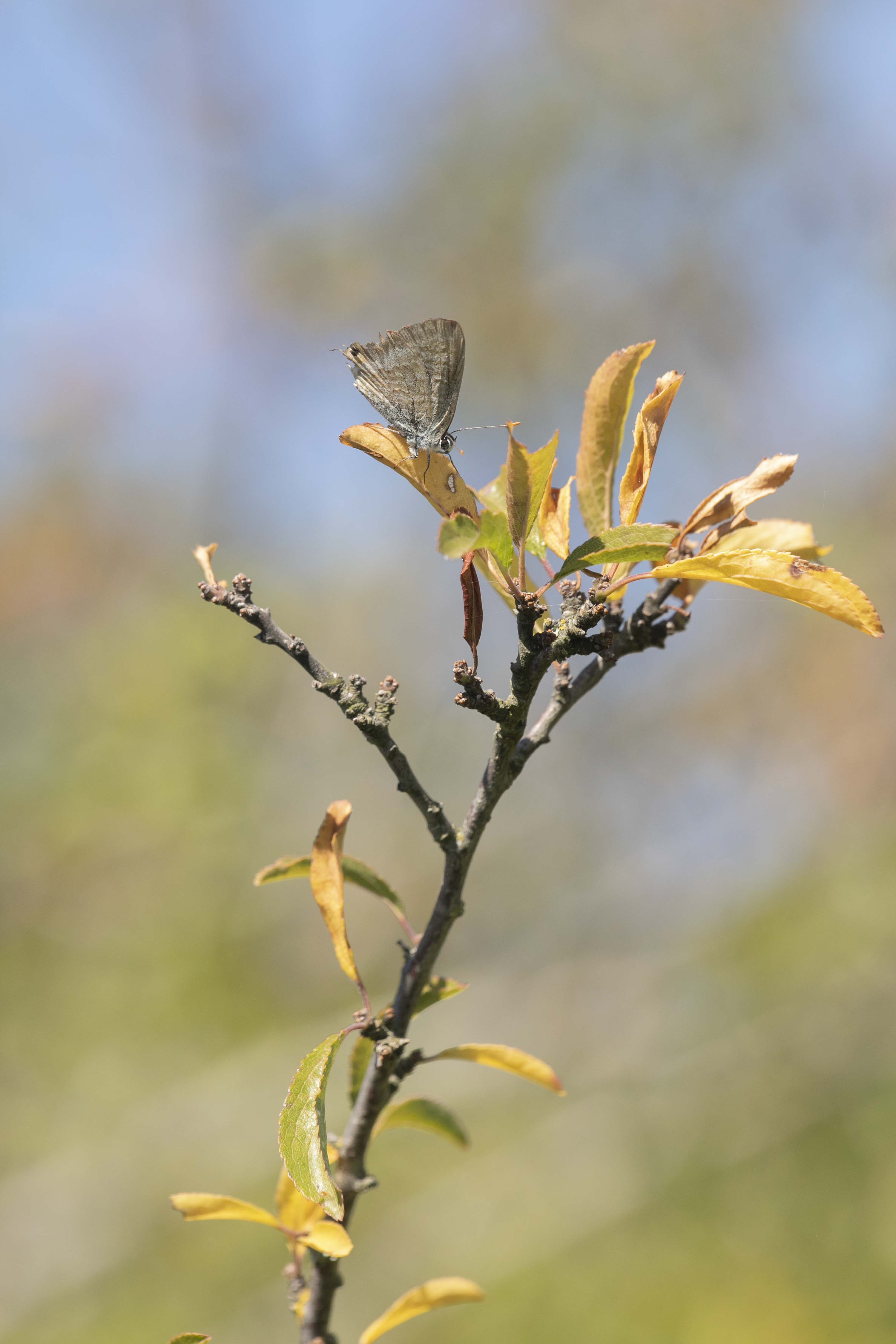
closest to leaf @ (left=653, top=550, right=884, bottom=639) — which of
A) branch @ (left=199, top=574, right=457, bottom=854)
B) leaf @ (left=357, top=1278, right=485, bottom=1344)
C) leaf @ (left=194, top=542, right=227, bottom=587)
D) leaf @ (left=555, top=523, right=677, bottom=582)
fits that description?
leaf @ (left=555, top=523, right=677, bottom=582)

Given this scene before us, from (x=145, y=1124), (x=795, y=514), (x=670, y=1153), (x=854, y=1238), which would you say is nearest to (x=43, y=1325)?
(x=145, y=1124)

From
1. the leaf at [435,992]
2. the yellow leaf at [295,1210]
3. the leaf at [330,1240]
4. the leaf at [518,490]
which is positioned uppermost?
the leaf at [518,490]

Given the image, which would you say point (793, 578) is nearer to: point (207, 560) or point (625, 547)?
point (625, 547)

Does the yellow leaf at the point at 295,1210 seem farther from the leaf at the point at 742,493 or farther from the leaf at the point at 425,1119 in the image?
the leaf at the point at 742,493

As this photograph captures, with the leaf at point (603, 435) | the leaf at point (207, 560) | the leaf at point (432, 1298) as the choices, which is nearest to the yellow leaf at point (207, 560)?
the leaf at point (207, 560)

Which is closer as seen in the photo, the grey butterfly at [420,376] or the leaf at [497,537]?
the leaf at [497,537]

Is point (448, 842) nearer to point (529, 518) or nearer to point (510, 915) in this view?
point (529, 518)

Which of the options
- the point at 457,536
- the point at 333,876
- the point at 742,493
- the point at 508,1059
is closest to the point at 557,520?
the point at 742,493
